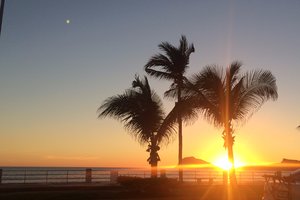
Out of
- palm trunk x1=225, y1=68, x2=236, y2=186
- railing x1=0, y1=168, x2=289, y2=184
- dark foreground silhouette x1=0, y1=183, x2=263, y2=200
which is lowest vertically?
dark foreground silhouette x1=0, y1=183, x2=263, y2=200

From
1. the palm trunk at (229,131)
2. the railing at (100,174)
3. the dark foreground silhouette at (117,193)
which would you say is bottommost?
the dark foreground silhouette at (117,193)

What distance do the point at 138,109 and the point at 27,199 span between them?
9465 mm

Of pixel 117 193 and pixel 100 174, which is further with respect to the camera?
pixel 100 174

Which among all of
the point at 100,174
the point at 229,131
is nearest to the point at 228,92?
the point at 229,131

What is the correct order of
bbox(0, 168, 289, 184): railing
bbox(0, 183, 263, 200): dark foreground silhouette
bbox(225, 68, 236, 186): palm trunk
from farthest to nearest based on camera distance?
bbox(0, 168, 289, 184): railing
bbox(225, 68, 236, 186): palm trunk
bbox(0, 183, 263, 200): dark foreground silhouette

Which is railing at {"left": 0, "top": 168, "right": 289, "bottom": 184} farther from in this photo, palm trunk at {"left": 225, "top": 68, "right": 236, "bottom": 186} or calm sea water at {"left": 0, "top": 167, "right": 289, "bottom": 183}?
palm trunk at {"left": 225, "top": 68, "right": 236, "bottom": 186}

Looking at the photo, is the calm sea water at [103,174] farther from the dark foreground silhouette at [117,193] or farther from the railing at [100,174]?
the dark foreground silhouette at [117,193]

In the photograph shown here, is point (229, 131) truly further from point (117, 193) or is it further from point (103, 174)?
point (103, 174)

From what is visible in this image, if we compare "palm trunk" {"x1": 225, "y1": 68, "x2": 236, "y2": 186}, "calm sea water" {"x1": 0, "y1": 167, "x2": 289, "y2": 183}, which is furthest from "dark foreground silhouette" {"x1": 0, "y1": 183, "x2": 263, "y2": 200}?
"calm sea water" {"x1": 0, "y1": 167, "x2": 289, "y2": 183}

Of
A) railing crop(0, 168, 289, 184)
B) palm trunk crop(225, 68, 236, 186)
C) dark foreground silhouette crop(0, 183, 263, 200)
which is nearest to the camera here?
dark foreground silhouette crop(0, 183, 263, 200)

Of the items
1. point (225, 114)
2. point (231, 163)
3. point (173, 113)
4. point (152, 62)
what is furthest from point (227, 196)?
point (152, 62)

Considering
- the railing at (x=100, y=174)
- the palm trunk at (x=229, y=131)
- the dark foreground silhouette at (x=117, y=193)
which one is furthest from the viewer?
the railing at (x=100, y=174)

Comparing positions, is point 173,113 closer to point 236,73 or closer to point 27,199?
point 236,73

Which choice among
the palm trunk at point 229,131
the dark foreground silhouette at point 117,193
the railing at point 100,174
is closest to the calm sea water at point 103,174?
the railing at point 100,174
